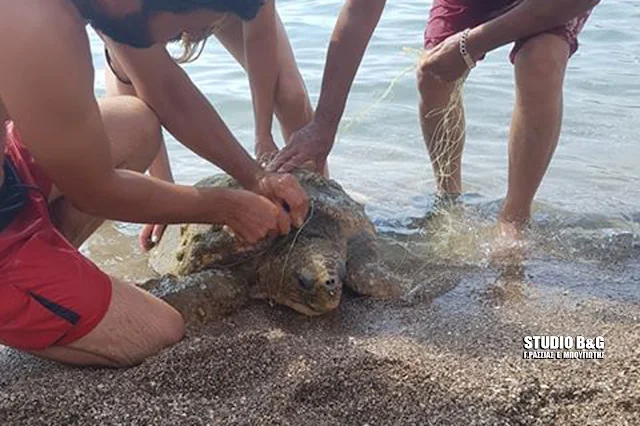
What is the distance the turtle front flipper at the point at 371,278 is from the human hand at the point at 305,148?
16.0 inches

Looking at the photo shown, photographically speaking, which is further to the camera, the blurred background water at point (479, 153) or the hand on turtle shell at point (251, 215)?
the blurred background water at point (479, 153)

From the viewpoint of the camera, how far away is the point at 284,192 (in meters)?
2.63

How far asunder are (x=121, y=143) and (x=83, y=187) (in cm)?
63

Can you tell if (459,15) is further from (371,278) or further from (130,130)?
(130,130)

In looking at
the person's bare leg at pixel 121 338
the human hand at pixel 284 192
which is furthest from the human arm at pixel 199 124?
the person's bare leg at pixel 121 338

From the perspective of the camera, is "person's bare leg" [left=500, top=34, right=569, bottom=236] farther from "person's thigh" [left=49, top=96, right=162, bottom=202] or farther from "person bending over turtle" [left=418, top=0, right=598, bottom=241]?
"person's thigh" [left=49, top=96, right=162, bottom=202]

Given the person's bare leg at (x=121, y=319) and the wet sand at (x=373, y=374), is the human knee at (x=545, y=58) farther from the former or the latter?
the person's bare leg at (x=121, y=319)

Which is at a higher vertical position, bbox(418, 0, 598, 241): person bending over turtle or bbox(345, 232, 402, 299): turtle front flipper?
bbox(418, 0, 598, 241): person bending over turtle

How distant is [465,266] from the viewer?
312 cm

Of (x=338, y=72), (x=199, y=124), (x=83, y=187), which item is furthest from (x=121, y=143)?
(x=338, y=72)

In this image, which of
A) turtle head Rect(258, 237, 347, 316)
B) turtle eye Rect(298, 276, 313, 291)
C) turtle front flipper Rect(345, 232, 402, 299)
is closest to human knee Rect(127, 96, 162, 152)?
turtle head Rect(258, 237, 347, 316)

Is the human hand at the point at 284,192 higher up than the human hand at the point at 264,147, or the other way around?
the human hand at the point at 284,192

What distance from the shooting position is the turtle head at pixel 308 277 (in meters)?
2.72

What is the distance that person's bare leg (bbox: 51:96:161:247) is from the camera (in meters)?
2.65
